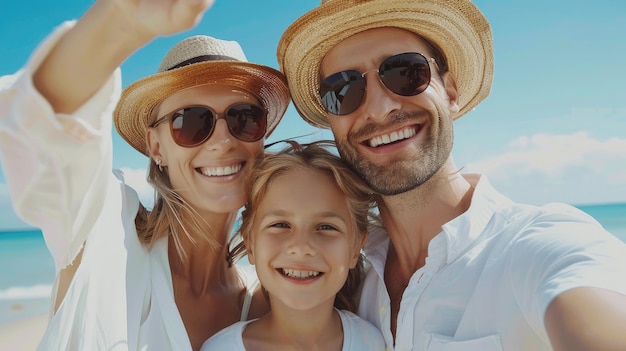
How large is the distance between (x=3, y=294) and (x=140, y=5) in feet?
56.2

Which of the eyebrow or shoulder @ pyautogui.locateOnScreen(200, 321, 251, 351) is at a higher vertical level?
the eyebrow

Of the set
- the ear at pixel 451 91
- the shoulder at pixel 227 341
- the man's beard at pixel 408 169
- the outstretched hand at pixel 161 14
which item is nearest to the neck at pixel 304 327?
the shoulder at pixel 227 341

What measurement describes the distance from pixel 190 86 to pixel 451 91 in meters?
1.59

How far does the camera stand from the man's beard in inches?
114

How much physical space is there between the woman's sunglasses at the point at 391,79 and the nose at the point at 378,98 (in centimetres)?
2

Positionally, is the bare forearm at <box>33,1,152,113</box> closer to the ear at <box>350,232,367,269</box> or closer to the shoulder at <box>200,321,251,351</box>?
the shoulder at <box>200,321,251,351</box>

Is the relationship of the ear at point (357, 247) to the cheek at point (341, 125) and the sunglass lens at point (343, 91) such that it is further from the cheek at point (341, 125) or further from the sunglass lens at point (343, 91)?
the sunglass lens at point (343, 91)

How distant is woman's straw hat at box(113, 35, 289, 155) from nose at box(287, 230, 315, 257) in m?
1.04

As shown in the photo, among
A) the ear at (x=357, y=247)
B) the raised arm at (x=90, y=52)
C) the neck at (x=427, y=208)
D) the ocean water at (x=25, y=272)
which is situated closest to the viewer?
the raised arm at (x=90, y=52)

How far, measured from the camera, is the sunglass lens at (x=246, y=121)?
314cm

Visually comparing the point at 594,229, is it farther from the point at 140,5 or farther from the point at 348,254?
the point at 140,5

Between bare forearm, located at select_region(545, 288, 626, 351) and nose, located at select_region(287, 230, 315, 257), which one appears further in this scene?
nose, located at select_region(287, 230, 315, 257)

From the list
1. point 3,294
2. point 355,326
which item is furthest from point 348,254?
point 3,294

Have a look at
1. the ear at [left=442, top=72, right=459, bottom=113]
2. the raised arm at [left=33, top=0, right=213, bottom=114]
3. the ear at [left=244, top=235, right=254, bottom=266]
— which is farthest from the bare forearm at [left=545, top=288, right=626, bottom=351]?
the ear at [left=244, top=235, right=254, bottom=266]
